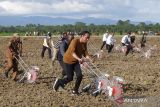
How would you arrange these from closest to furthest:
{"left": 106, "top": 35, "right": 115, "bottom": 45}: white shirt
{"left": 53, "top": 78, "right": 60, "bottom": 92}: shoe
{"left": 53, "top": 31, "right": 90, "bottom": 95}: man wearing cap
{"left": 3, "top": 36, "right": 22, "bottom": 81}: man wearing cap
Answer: {"left": 53, "top": 31, "right": 90, "bottom": 95}: man wearing cap
{"left": 53, "top": 78, "right": 60, "bottom": 92}: shoe
{"left": 3, "top": 36, "right": 22, "bottom": 81}: man wearing cap
{"left": 106, "top": 35, "right": 115, "bottom": 45}: white shirt

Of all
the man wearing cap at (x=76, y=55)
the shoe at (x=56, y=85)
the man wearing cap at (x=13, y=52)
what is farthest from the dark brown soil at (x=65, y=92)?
the man wearing cap at (x=76, y=55)

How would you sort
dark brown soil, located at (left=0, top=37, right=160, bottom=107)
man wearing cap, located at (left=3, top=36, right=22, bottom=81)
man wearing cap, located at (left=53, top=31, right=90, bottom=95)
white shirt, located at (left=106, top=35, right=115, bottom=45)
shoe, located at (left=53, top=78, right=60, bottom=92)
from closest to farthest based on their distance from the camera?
dark brown soil, located at (left=0, top=37, right=160, bottom=107) → man wearing cap, located at (left=53, top=31, right=90, bottom=95) → shoe, located at (left=53, top=78, right=60, bottom=92) → man wearing cap, located at (left=3, top=36, right=22, bottom=81) → white shirt, located at (left=106, top=35, right=115, bottom=45)

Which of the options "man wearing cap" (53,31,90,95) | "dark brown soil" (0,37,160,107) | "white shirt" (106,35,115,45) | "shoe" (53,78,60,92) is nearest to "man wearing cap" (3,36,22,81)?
"dark brown soil" (0,37,160,107)

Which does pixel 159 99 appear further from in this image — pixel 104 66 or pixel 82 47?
pixel 104 66

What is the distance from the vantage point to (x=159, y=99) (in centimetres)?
1078

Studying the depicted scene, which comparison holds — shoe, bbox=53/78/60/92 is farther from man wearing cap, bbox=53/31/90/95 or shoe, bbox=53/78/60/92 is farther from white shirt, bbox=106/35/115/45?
white shirt, bbox=106/35/115/45

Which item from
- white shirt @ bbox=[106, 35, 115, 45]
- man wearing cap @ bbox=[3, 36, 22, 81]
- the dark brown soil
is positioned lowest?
white shirt @ bbox=[106, 35, 115, 45]

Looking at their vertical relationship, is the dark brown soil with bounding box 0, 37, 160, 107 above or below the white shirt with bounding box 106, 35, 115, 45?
above

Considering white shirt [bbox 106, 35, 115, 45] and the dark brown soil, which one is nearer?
the dark brown soil

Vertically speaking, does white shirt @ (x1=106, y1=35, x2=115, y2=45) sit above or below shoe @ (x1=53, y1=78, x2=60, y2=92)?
below

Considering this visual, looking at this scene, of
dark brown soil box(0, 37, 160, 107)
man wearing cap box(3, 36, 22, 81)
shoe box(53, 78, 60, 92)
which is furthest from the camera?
man wearing cap box(3, 36, 22, 81)

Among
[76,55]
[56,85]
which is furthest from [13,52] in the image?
[76,55]

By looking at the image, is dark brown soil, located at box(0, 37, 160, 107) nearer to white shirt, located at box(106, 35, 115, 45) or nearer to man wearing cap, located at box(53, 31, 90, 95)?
man wearing cap, located at box(53, 31, 90, 95)

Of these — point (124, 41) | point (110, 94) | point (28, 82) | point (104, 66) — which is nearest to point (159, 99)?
point (110, 94)
